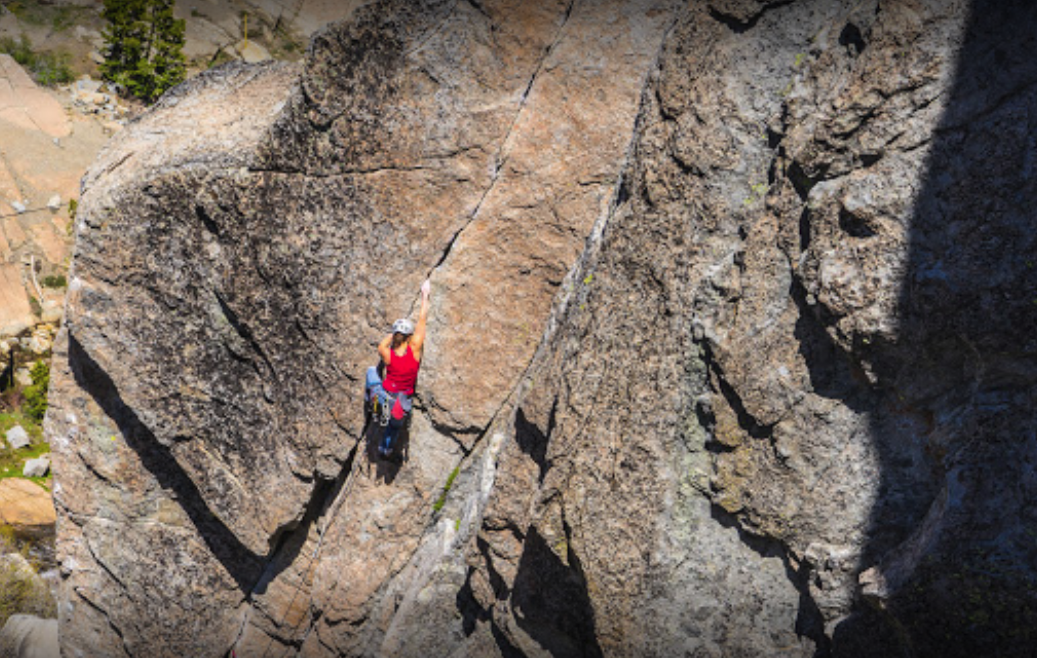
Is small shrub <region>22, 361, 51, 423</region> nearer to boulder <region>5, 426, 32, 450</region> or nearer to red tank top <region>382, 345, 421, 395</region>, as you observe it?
boulder <region>5, 426, 32, 450</region>

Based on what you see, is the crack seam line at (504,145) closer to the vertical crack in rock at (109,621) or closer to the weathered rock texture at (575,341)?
the weathered rock texture at (575,341)

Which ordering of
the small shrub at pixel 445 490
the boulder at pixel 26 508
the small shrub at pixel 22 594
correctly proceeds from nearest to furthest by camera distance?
the small shrub at pixel 445 490 → the small shrub at pixel 22 594 → the boulder at pixel 26 508

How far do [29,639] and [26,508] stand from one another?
6563 millimetres

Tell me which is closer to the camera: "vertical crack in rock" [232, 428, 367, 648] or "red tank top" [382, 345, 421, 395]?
"red tank top" [382, 345, 421, 395]

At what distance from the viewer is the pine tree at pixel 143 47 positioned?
25.1 meters

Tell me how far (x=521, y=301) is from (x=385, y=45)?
3.44 metres

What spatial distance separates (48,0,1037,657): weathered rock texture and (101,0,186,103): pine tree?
16239 millimetres

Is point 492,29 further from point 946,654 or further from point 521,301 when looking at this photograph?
point 946,654

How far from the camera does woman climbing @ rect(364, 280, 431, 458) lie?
380 inches

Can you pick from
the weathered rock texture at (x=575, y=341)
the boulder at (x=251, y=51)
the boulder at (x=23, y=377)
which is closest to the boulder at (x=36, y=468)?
the boulder at (x=23, y=377)

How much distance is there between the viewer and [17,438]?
70.4 ft

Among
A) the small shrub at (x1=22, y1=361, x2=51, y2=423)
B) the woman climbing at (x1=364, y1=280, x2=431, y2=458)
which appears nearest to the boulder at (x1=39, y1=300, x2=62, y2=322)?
the small shrub at (x1=22, y1=361, x2=51, y2=423)

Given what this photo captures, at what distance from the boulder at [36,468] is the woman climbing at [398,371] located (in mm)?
15270

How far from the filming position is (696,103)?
7418mm
